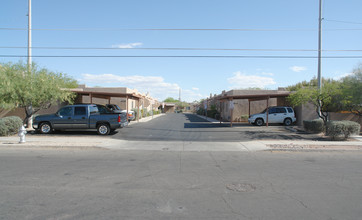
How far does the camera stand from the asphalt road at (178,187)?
4418mm

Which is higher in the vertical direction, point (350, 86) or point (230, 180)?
point (350, 86)

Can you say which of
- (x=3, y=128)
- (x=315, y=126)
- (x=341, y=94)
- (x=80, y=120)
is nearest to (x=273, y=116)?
(x=315, y=126)

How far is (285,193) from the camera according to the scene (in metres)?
5.46

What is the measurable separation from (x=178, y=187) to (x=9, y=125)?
44.5 feet

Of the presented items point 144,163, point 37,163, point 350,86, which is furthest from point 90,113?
point 350,86

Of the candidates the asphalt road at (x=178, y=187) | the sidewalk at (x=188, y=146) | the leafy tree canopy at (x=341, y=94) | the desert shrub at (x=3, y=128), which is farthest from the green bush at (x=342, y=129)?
the desert shrub at (x=3, y=128)

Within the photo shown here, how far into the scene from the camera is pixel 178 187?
584cm

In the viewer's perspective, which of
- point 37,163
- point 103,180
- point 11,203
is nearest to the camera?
point 11,203

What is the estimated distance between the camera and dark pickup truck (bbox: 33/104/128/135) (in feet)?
49.6

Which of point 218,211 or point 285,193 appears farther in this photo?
point 285,193

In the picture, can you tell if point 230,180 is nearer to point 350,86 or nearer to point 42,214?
point 42,214

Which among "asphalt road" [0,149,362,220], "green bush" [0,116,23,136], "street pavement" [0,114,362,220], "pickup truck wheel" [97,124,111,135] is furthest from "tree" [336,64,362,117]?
"green bush" [0,116,23,136]

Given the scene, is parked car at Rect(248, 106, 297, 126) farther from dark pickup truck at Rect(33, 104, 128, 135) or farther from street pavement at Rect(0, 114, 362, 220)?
dark pickup truck at Rect(33, 104, 128, 135)

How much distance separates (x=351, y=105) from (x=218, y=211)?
15.0 metres
